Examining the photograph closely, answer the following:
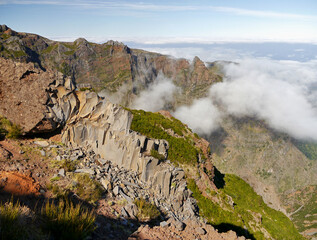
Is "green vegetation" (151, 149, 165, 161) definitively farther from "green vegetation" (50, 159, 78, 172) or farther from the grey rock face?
"green vegetation" (50, 159, 78, 172)

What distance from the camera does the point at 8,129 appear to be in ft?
45.4

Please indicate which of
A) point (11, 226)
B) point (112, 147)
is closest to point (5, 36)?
point (112, 147)

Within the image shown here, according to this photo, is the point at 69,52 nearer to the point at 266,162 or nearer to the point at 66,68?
the point at 66,68

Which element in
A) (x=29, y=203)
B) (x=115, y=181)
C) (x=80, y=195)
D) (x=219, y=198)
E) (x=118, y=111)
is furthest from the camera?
(x=219, y=198)

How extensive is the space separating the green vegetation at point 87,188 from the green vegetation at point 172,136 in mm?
12735

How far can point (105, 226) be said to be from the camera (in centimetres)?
915

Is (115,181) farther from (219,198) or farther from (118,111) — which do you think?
(219,198)

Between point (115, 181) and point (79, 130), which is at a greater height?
point (79, 130)

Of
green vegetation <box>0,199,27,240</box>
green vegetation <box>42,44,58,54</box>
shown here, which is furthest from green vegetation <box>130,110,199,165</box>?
green vegetation <box>42,44,58,54</box>

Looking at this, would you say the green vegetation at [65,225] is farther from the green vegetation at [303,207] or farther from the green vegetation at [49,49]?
the green vegetation at [49,49]

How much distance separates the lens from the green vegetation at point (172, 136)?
79.7 ft

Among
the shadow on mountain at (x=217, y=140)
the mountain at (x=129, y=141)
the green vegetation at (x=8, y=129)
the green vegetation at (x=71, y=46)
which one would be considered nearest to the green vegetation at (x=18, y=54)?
the green vegetation at (x=71, y=46)

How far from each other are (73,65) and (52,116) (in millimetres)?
176135

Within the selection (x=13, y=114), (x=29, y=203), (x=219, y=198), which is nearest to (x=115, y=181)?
(x=29, y=203)
